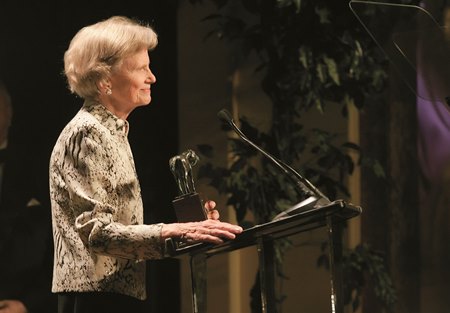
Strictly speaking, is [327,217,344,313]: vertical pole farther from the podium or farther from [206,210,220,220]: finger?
[206,210,220,220]: finger

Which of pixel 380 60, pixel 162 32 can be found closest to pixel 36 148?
pixel 162 32

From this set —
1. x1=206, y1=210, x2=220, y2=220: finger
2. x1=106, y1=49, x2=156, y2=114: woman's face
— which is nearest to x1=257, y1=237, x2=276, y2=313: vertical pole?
x1=206, y1=210, x2=220, y2=220: finger

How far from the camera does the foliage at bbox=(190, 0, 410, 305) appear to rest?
389 cm

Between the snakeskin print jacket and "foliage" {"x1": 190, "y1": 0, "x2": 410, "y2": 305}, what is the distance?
178cm

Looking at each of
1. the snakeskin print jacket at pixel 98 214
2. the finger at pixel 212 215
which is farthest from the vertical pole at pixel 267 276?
the snakeskin print jacket at pixel 98 214

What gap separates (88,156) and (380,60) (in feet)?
7.75

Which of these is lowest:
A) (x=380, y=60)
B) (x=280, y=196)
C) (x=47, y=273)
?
(x=47, y=273)

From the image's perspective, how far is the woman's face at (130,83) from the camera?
2.17 m

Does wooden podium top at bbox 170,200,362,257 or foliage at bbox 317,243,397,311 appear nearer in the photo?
wooden podium top at bbox 170,200,362,257

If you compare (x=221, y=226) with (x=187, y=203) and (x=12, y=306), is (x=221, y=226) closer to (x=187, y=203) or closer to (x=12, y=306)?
(x=187, y=203)

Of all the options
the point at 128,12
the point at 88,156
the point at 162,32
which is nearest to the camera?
the point at 88,156

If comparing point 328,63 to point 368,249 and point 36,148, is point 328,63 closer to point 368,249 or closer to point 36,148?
point 368,249

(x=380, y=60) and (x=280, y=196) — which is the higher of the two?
(x=380, y=60)

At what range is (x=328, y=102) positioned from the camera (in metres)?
4.35
